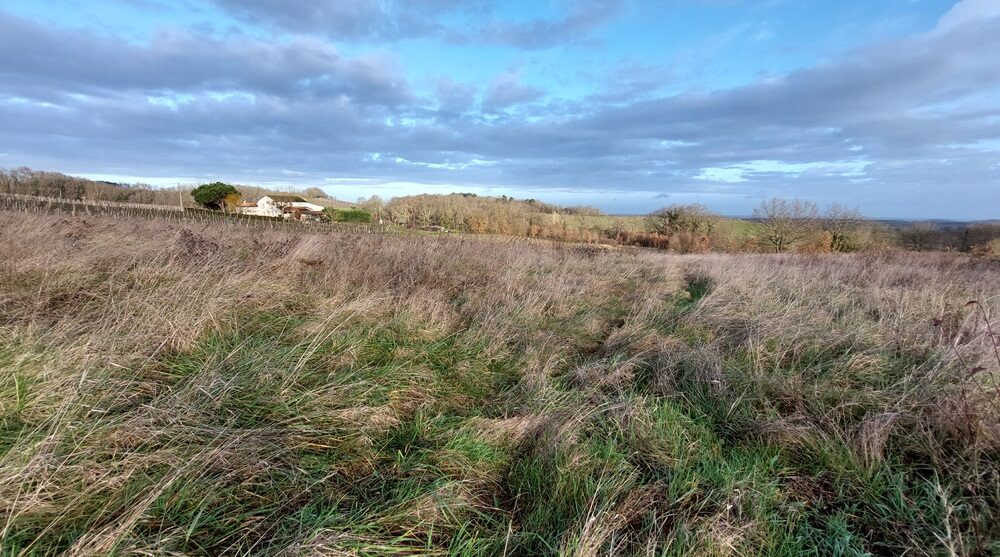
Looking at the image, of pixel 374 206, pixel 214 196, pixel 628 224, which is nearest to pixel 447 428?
pixel 628 224

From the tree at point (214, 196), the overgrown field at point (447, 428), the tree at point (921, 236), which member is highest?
the tree at point (214, 196)

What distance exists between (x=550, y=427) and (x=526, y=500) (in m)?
0.58

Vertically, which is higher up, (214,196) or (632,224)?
(214,196)

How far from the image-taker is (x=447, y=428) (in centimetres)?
268

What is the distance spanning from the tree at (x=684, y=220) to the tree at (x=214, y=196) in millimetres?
45184

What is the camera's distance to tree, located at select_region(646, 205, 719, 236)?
32219 millimetres

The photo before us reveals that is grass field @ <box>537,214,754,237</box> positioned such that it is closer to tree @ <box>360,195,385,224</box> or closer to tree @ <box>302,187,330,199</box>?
tree @ <box>360,195,385,224</box>

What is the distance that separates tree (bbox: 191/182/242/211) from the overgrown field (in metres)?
48.1

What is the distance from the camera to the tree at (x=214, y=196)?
44844mm

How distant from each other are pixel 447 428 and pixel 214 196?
54114mm

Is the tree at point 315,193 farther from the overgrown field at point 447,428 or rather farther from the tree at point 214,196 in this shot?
the overgrown field at point 447,428

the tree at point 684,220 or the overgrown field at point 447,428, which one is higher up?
the tree at point 684,220

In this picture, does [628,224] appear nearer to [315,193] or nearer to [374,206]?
[374,206]

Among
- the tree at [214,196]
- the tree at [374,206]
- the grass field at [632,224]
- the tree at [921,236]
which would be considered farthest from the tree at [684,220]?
the tree at [214,196]
